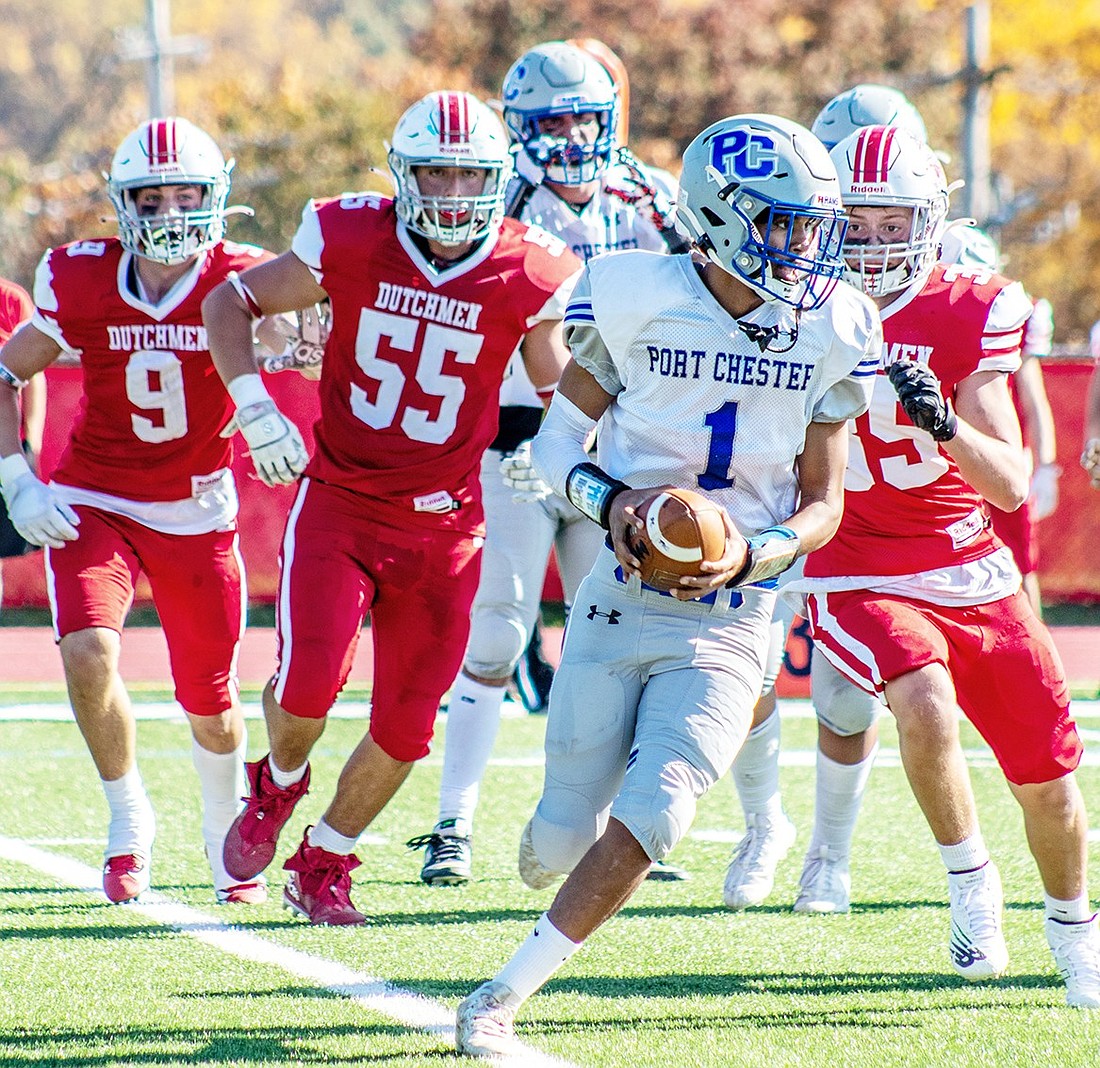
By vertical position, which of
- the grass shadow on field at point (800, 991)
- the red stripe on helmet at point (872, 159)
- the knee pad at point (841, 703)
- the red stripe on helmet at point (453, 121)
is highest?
the red stripe on helmet at point (453, 121)

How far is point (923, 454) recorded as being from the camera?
425 centimetres

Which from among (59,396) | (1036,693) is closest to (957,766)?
(1036,693)

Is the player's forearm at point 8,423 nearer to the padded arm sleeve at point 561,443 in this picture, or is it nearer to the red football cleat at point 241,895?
the red football cleat at point 241,895

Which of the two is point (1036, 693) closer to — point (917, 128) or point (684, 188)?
point (684, 188)

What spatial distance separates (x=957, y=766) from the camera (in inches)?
157

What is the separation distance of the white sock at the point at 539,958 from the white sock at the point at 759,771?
1707 millimetres

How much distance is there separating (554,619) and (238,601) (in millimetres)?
6010

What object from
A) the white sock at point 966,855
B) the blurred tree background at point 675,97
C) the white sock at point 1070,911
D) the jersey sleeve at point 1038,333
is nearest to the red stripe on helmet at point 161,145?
the white sock at point 966,855

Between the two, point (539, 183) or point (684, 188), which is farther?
point (539, 183)

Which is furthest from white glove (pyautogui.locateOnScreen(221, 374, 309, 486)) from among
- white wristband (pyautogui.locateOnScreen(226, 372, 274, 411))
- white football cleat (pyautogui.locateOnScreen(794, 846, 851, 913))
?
white football cleat (pyautogui.locateOnScreen(794, 846, 851, 913))

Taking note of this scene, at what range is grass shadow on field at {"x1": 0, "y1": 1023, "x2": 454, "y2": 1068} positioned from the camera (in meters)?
3.41

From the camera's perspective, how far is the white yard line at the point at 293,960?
12.1ft

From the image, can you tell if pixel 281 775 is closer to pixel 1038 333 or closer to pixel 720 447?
pixel 720 447

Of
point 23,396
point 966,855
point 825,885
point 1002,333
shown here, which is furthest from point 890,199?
point 23,396
